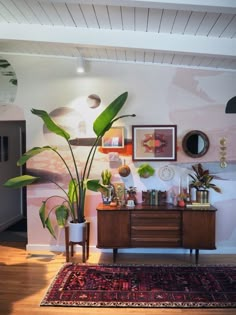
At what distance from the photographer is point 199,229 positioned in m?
3.91

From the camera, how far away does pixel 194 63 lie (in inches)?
165

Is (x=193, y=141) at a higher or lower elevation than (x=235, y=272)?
higher

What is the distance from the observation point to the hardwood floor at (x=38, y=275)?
2.83 meters

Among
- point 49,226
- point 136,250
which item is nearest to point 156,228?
point 136,250

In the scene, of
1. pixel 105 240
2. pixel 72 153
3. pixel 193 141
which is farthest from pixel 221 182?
pixel 72 153

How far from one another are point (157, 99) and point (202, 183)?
4.54 feet

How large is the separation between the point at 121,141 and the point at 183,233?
1.55 m

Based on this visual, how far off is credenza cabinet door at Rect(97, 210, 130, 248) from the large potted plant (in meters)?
0.34

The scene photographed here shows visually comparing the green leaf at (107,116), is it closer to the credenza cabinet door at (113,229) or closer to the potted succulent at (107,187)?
the potted succulent at (107,187)

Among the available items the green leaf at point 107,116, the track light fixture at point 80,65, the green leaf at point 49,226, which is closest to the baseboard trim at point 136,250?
the green leaf at point 49,226

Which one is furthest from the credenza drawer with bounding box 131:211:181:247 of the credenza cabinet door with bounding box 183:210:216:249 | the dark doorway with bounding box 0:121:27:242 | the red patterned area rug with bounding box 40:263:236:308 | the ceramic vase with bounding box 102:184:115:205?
the dark doorway with bounding box 0:121:27:242

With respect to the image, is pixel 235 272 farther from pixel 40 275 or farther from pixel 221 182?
pixel 40 275

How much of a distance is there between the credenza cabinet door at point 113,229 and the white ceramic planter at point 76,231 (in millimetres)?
248

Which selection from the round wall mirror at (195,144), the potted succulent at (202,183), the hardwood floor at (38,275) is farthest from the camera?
the round wall mirror at (195,144)
